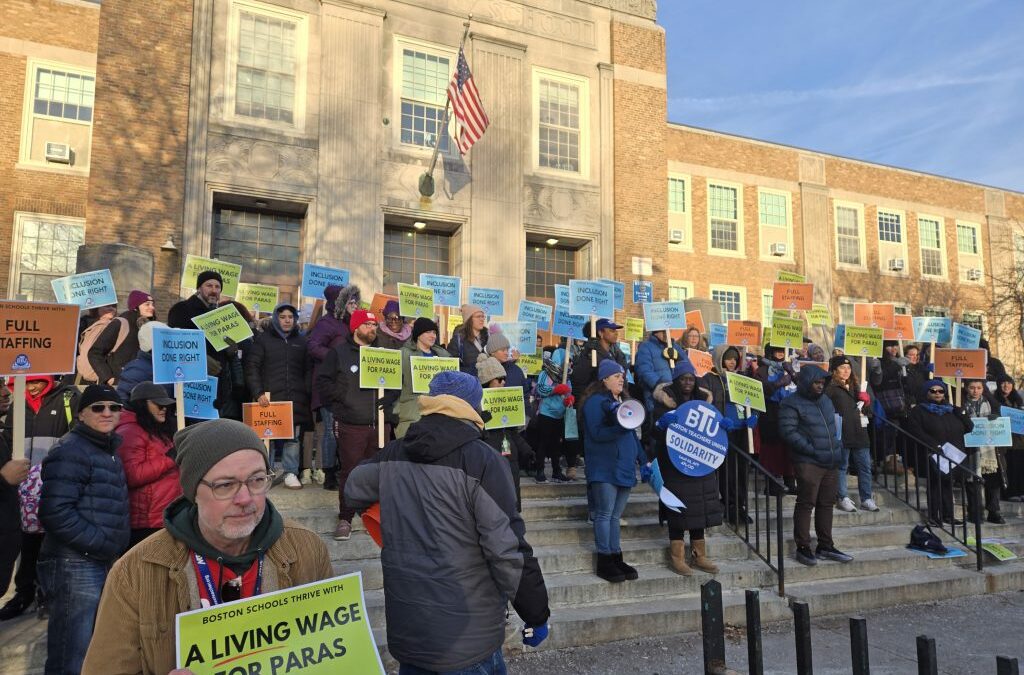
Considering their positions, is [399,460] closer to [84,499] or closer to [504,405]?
[84,499]

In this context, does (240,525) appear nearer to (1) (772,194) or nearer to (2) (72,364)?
(2) (72,364)

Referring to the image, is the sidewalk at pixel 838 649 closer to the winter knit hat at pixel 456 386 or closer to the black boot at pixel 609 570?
the black boot at pixel 609 570

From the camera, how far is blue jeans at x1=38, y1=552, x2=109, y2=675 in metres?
3.87

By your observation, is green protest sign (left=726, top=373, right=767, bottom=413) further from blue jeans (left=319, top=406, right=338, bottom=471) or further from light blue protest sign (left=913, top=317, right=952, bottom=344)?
light blue protest sign (left=913, top=317, right=952, bottom=344)

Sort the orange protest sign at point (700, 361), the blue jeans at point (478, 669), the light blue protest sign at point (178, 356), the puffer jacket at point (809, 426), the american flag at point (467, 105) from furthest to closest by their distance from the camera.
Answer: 1. the american flag at point (467, 105)
2. the orange protest sign at point (700, 361)
3. the puffer jacket at point (809, 426)
4. the light blue protest sign at point (178, 356)
5. the blue jeans at point (478, 669)

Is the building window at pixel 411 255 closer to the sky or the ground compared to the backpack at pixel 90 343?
closer to the sky

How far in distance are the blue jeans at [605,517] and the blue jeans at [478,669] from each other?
3.18m

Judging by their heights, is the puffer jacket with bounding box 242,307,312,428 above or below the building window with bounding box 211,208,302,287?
below

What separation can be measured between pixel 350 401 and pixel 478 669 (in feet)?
12.7

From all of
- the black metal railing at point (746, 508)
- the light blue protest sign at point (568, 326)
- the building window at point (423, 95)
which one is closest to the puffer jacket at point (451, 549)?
the black metal railing at point (746, 508)

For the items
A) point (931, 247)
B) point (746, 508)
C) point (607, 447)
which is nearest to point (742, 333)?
point (746, 508)

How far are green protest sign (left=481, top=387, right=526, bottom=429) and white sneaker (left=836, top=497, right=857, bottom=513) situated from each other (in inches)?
191

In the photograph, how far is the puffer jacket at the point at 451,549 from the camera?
3.05 meters

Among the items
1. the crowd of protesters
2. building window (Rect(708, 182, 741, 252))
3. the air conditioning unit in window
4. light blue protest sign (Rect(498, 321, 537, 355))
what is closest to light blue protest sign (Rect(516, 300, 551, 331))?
light blue protest sign (Rect(498, 321, 537, 355))
